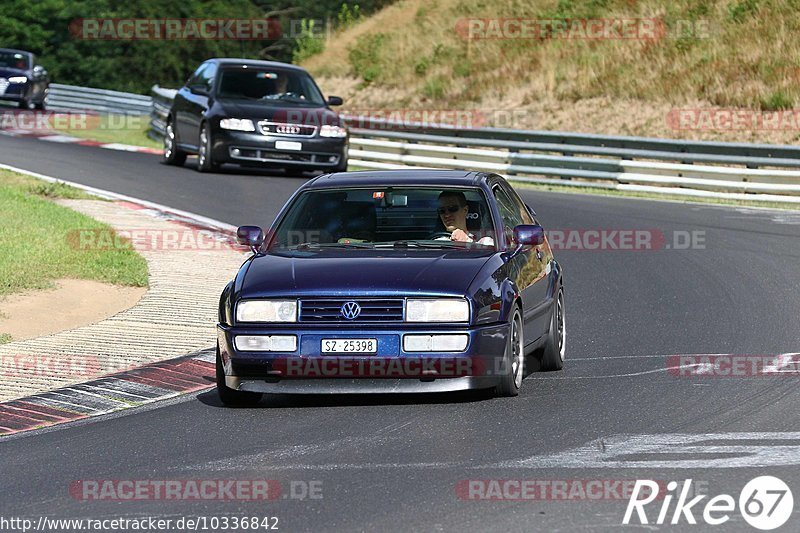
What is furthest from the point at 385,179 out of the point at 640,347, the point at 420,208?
the point at 640,347

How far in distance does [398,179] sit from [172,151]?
53.9 feet

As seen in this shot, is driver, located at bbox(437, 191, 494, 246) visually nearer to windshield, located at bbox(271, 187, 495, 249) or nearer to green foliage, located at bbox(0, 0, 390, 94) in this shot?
Answer: windshield, located at bbox(271, 187, 495, 249)

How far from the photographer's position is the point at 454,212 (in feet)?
33.8

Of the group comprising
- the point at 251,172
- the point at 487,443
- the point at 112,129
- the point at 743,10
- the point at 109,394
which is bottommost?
the point at 112,129

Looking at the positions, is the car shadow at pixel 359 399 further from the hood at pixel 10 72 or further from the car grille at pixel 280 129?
the hood at pixel 10 72

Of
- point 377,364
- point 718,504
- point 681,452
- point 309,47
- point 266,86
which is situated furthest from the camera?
point 309,47

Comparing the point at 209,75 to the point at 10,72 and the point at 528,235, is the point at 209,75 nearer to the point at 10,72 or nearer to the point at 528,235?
the point at 528,235

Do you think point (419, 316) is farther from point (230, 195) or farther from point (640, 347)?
point (230, 195)

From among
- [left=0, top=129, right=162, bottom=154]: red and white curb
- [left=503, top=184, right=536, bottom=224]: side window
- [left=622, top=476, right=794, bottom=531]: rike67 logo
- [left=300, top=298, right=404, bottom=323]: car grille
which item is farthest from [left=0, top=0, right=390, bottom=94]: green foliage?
[left=622, top=476, right=794, bottom=531]: rike67 logo

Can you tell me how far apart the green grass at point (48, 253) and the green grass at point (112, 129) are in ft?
43.8

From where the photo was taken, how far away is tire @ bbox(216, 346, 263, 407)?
946 cm

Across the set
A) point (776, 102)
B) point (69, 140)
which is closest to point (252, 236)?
point (69, 140)

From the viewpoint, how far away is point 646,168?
25.4 metres

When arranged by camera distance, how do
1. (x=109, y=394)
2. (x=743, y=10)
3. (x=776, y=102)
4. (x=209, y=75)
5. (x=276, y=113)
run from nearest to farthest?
(x=109, y=394) → (x=276, y=113) → (x=209, y=75) → (x=776, y=102) → (x=743, y=10)
